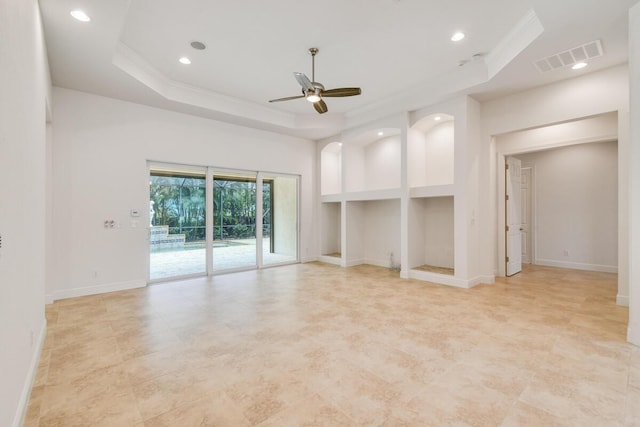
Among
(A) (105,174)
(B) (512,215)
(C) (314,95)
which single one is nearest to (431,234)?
(B) (512,215)

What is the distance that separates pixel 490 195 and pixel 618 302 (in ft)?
8.37

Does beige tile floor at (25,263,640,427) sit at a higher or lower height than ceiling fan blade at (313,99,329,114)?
lower

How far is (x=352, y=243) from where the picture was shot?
25.6 ft

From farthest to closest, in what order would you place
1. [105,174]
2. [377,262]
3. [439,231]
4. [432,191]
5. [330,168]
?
[330,168] < [377,262] < [439,231] < [432,191] < [105,174]

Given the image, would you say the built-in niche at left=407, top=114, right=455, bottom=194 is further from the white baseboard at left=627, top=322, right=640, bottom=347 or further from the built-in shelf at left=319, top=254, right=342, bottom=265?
the white baseboard at left=627, top=322, right=640, bottom=347

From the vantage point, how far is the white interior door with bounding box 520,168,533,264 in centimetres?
775

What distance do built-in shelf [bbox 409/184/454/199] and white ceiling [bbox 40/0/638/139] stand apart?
5.41ft

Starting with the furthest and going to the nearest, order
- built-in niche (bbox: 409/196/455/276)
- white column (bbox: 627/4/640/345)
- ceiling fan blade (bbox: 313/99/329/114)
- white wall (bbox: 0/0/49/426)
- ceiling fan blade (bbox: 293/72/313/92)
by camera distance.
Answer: built-in niche (bbox: 409/196/455/276) → ceiling fan blade (bbox: 313/99/329/114) → ceiling fan blade (bbox: 293/72/313/92) → white column (bbox: 627/4/640/345) → white wall (bbox: 0/0/49/426)

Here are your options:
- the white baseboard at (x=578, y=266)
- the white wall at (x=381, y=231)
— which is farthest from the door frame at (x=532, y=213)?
the white wall at (x=381, y=231)

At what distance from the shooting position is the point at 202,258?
6.82m

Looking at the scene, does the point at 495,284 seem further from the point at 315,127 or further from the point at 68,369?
the point at 68,369

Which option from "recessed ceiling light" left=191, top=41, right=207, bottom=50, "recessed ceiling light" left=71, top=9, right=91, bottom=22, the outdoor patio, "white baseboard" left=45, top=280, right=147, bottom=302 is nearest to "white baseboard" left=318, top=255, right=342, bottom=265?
the outdoor patio

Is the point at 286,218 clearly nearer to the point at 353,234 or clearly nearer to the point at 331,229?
the point at 331,229

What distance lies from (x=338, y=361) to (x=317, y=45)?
405cm
